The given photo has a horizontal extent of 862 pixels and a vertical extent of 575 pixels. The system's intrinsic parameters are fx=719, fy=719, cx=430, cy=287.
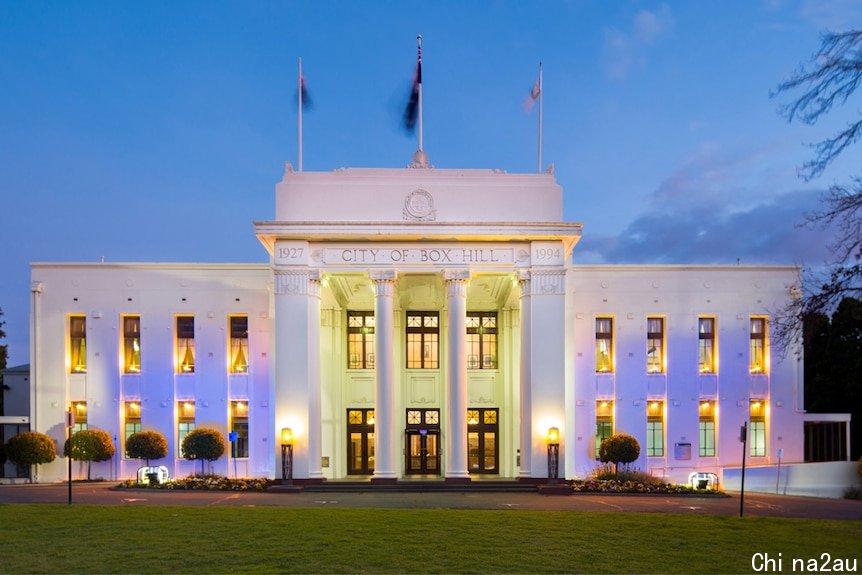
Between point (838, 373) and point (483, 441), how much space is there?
23.0 metres

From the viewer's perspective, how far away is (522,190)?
93.1ft

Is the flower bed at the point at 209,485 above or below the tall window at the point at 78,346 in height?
below

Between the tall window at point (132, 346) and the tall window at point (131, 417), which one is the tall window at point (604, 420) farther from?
the tall window at point (132, 346)

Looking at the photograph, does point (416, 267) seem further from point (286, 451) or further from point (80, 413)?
point (80, 413)

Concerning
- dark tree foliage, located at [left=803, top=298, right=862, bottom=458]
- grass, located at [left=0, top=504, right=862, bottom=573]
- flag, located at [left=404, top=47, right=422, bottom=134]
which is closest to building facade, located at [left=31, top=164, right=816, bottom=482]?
flag, located at [left=404, top=47, right=422, bottom=134]

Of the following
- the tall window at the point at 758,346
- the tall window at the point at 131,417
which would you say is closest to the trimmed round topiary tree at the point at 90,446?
the tall window at the point at 131,417

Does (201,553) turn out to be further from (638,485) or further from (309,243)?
(638,485)

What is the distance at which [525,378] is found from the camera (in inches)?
1091

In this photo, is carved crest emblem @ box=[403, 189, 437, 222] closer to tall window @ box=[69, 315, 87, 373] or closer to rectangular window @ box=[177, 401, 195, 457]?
rectangular window @ box=[177, 401, 195, 457]

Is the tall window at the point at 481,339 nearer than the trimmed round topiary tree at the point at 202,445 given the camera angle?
No

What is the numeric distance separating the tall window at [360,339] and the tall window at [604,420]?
10.5 meters

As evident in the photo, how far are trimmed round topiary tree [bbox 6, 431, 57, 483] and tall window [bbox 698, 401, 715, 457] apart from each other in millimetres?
28156

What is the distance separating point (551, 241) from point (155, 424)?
1887 centimetres

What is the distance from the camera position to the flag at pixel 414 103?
93.8 ft
